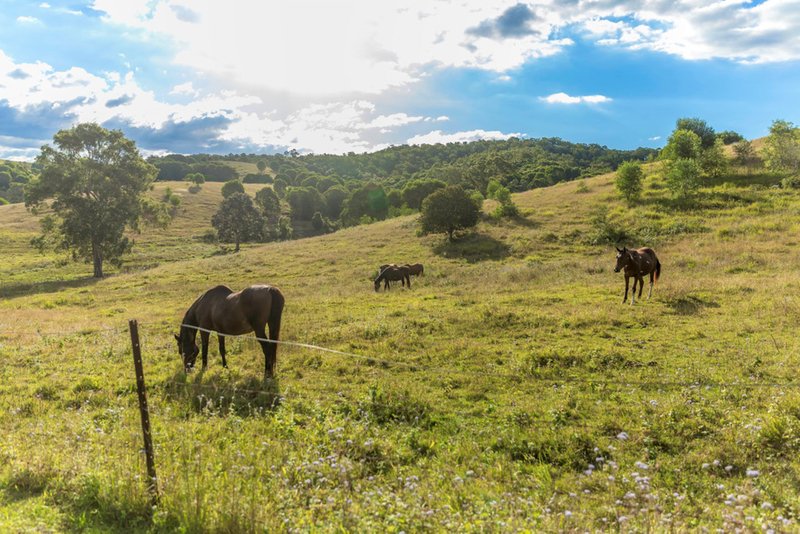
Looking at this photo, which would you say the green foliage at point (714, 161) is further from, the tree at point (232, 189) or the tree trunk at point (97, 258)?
the tree at point (232, 189)

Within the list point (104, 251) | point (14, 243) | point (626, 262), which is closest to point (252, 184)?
point (14, 243)

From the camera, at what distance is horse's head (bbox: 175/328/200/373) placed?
439 inches

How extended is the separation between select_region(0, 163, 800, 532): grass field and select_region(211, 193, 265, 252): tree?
48.8 m

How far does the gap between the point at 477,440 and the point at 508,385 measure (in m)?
2.66

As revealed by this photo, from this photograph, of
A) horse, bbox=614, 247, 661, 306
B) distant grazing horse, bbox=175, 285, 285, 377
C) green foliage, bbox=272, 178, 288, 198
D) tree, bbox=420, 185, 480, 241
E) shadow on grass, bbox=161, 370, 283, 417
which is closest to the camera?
shadow on grass, bbox=161, 370, 283, 417

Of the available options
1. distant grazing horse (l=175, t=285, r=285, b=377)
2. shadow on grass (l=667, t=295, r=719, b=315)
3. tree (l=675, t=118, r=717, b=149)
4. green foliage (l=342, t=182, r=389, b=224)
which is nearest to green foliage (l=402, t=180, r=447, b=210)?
green foliage (l=342, t=182, r=389, b=224)

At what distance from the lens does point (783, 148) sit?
4459cm

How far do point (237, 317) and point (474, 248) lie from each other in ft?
101

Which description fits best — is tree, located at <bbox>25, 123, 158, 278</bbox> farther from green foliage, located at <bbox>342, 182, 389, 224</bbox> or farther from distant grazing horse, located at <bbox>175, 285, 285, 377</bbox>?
green foliage, located at <bbox>342, 182, 389, 224</bbox>

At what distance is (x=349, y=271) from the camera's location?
34.6 metres

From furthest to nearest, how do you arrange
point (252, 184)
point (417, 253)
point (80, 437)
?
point (252, 184)
point (417, 253)
point (80, 437)

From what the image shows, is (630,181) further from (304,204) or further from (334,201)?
(334,201)

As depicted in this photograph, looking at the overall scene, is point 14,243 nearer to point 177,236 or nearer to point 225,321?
point 177,236

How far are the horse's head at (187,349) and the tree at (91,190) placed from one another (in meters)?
37.9
